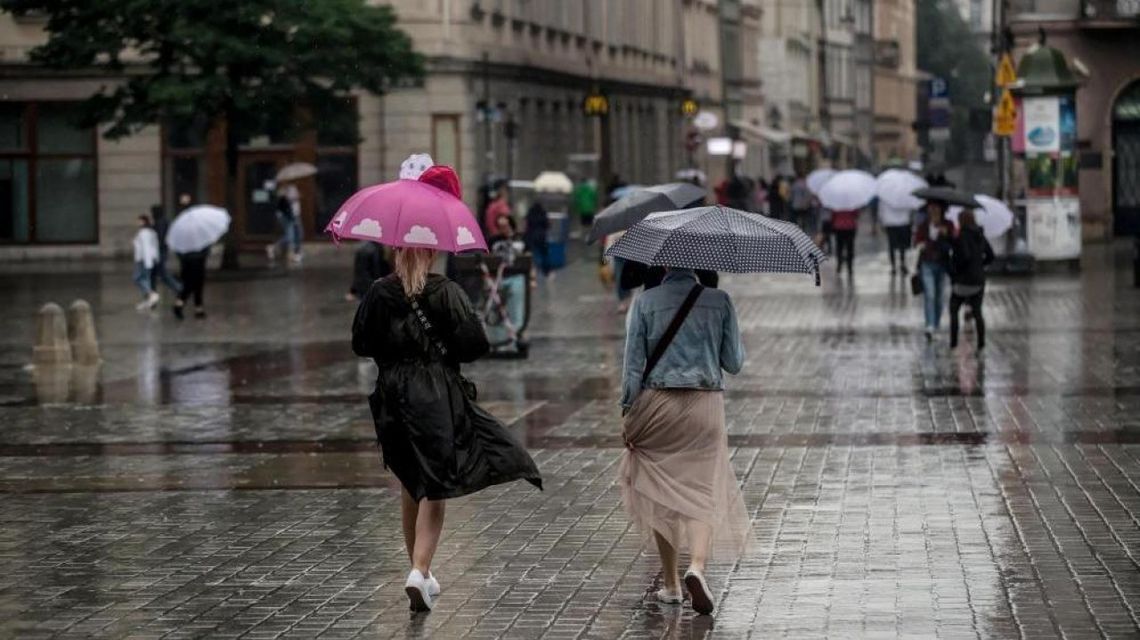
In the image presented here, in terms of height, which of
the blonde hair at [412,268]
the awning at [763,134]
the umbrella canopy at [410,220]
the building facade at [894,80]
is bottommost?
the blonde hair at [412,268]

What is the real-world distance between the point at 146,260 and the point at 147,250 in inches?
5.5

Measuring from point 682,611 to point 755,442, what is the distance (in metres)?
6.18

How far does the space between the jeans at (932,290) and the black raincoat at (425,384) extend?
606 inches

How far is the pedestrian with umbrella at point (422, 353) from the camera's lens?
32.3 feet

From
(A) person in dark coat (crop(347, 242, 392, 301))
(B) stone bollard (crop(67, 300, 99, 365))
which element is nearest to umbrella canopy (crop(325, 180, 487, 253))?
(A) person in dark coat (crop(347, 242, 392, 301))

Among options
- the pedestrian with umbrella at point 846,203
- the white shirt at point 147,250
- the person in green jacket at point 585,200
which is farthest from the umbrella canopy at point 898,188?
the person in green jacket at point 585,200

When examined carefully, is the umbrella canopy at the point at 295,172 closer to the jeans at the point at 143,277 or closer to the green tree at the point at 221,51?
the green tree at the point at 221,51

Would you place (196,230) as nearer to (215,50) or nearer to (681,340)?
(215,50)

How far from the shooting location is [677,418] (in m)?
10.1

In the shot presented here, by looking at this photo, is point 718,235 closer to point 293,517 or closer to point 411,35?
point 293,517

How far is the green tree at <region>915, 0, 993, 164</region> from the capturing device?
122 meters

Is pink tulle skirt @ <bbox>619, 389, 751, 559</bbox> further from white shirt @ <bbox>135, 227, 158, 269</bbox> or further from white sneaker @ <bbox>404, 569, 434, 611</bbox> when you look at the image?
white shirt @ <bbox>135, 227, 158, 269</bbox>

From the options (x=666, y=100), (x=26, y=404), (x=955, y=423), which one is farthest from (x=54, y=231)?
(x=955, y=423)

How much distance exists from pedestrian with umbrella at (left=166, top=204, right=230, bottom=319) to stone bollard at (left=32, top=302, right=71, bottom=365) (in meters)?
6.87
